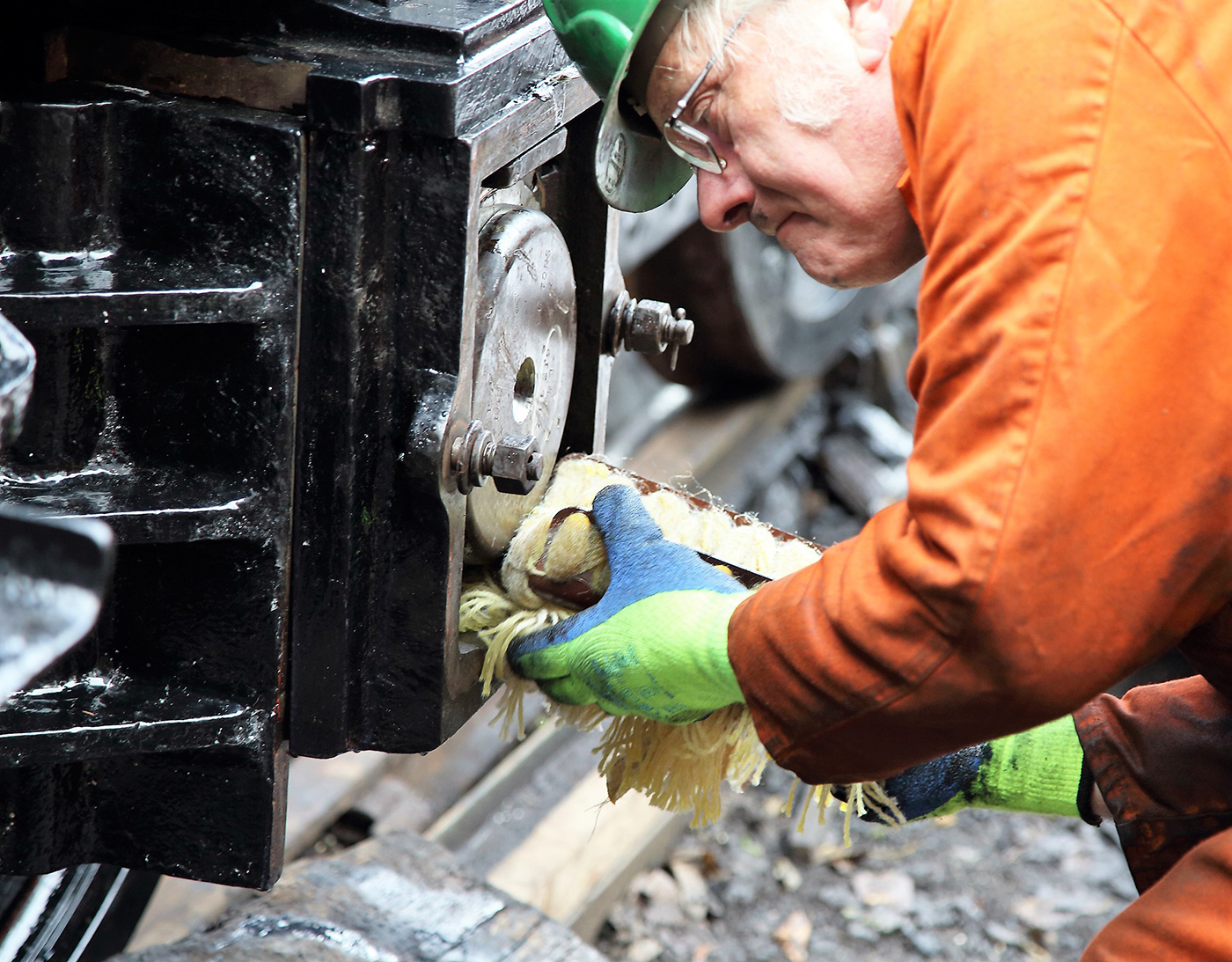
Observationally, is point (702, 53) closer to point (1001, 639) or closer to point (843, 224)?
point (843, 224)

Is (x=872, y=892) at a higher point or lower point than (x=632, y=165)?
lower

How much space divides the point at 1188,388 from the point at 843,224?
446mm

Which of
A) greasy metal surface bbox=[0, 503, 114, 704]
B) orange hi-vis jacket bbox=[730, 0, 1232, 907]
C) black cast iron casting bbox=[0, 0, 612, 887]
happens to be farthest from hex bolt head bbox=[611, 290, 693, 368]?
greasy metal surface bbox=[0, 503, 114, 704]

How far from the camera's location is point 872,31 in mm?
1385

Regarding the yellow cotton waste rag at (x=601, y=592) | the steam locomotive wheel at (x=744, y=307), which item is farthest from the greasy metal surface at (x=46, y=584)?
the steam locomotive wheel at (x=744, y=307)

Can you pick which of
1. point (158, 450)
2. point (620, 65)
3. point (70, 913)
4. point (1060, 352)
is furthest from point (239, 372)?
point (70, 913)

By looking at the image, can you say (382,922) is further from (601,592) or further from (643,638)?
(643,638)

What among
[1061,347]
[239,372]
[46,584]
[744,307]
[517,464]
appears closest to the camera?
[46,584]

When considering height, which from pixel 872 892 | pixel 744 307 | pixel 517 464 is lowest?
pixel 872 892

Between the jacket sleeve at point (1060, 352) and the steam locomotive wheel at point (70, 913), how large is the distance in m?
1.48

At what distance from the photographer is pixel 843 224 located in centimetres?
147

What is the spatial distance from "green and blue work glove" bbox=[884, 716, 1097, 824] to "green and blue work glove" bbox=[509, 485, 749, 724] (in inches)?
15.4

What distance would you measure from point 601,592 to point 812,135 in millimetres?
706

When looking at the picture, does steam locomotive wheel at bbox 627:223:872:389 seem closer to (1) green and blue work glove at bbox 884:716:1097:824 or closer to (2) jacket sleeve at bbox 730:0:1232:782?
(1) green and blue work glove at bbox 884:716:1097:824
